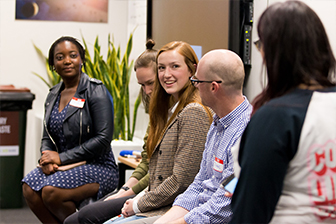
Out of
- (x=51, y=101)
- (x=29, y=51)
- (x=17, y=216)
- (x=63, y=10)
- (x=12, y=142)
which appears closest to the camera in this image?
(x=51, y=101)

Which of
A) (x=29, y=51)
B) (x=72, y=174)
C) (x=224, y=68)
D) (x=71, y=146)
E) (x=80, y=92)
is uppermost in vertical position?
(x=29, y=51)

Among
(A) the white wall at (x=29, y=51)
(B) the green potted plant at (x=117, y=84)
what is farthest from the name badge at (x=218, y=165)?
(A) the white wall at (x=29, y=51)

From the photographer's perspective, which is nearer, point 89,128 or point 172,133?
point 172,133

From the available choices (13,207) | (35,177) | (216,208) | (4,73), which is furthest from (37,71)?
(216,208)

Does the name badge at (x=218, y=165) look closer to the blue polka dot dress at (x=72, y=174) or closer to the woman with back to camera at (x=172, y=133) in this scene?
the woman with back to camera at (x=172, y=133)

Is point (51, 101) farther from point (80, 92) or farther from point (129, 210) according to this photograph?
point (129, 210)

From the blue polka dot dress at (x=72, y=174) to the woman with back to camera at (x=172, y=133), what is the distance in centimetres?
70

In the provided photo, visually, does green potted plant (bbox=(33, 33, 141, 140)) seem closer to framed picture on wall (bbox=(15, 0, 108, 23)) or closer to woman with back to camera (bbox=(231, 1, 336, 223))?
framed picture on wall (bbox=(15, 0, 108, 23))

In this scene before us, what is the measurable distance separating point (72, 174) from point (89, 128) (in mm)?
332

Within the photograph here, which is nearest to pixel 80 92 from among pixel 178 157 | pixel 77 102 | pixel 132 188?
pixel 77 102

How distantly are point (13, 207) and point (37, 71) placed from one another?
188 cm

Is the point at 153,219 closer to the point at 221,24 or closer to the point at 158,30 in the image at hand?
the point at 221,24

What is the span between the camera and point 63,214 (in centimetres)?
247

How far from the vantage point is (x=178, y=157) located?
1648 mm
